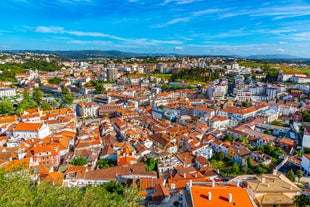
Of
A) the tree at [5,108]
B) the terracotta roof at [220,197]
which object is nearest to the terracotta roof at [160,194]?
the terracotta roof at [220,197]

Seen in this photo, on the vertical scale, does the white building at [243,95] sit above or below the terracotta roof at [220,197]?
Answer: below

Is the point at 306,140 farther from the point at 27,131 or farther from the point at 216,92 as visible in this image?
the point at 27,131

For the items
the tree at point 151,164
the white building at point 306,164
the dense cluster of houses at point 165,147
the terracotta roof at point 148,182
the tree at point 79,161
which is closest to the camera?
the dense cluster of houses at point 165,147

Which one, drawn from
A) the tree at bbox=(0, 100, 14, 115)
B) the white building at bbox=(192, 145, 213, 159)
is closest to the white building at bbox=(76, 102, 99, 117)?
the tree at bbox=(0, 100, 14, 115)

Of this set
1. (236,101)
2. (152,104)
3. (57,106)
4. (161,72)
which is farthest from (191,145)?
(161,72)

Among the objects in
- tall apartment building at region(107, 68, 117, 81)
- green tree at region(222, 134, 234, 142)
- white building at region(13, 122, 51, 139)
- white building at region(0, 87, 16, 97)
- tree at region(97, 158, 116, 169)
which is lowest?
tree at region(97, 158, 116, 169)

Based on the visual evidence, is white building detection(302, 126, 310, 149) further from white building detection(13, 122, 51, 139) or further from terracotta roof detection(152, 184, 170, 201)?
white building detection(13, 122, 51, 139)

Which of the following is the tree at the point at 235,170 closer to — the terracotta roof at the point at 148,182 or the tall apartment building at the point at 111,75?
the terracotta roof at the point at 148,182
